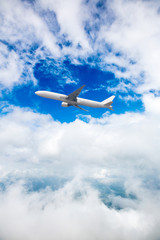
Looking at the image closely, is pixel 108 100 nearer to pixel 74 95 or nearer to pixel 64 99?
pixel 74 95

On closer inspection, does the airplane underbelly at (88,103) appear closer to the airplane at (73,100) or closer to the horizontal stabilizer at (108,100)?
the airplane at (73,100)

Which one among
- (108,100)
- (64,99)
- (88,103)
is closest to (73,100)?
(64,99)

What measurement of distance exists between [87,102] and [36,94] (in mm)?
23910

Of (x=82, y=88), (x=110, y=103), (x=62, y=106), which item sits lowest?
(x=62, y=106)

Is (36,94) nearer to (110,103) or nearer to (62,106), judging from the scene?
(62,106)

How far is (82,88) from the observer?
185 feet

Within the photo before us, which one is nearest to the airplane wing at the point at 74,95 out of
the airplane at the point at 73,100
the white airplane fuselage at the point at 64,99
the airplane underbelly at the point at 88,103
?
the airplane at the point at 73,100

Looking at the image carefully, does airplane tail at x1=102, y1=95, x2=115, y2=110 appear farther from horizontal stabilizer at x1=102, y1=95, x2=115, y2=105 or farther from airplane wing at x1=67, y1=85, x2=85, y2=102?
airplane wing at x1=67, y1=85, x2=85, y2=102

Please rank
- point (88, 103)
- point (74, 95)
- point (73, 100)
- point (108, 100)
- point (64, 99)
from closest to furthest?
point (74, 95) → point (73, 100) → point (64, 99) → point (88, 103) → point (108, 100)

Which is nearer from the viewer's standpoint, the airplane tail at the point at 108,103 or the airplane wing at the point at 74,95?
the airplane wing at the point at 74,95

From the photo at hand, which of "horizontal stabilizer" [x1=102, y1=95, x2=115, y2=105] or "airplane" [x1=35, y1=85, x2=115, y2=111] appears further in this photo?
"horizontal stabilizer" [x1=102, y1=95, x2=115, y2=105]

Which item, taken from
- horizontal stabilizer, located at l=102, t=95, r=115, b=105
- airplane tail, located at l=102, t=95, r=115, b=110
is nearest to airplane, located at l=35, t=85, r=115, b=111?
airplane tail, located at l=102, t=95, r=115, b=110

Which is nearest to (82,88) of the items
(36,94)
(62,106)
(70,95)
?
(70,95)

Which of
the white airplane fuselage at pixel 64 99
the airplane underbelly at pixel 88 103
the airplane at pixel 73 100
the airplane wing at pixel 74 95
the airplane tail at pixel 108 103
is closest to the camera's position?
the airplane wing at pixel 74 95
